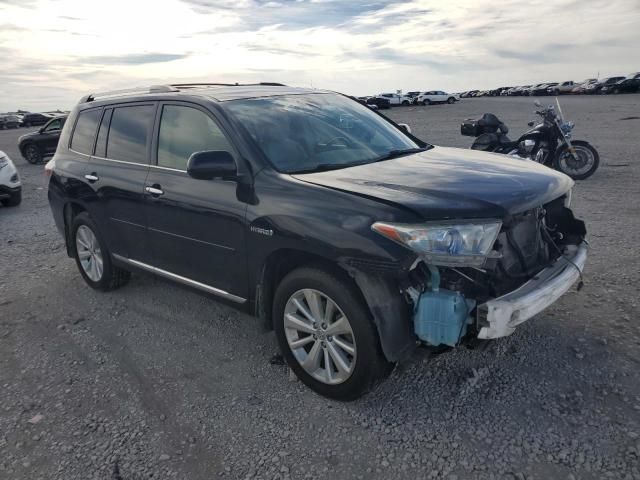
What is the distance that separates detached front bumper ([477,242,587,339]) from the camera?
110 inches

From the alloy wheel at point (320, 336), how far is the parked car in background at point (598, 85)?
2226 inches

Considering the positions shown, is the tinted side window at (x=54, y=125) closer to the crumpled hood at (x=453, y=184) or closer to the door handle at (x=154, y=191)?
the door handle at (x=154, y=191)

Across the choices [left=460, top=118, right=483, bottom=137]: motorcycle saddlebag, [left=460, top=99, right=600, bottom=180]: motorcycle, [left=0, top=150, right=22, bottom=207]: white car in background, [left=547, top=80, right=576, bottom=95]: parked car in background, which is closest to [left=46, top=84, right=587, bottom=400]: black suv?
[left=460, top=99, right=600, bottom=180]: motorcycle

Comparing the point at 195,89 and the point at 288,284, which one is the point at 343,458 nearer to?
the point at 288,284

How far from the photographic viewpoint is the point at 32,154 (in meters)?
17.9

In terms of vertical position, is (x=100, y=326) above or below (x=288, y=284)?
below

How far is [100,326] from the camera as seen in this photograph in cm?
461

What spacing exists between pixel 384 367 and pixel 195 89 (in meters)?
2.79

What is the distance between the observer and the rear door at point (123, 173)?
436cm

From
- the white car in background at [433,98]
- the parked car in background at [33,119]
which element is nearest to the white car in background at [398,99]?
the white car in background at [433,98]

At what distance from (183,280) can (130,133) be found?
142cm

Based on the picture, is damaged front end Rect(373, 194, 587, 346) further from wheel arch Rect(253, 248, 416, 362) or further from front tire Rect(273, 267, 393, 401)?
front tire Rect(273, 267, 393, 401)

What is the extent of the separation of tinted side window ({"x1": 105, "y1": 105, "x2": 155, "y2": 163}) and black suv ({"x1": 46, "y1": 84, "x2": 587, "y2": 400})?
0.02 metres

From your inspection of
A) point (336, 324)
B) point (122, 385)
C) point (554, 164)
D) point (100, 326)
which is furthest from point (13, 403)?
point (554, 164)
